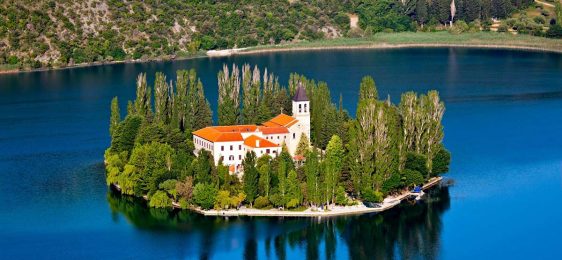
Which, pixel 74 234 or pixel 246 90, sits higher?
pixel 246 90

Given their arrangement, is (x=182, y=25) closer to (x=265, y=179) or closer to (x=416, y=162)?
(x=416, y=162)

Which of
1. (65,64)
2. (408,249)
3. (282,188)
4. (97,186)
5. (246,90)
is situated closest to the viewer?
(408,249)

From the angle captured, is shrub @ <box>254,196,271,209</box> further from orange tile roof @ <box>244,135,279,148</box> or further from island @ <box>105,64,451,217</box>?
orange tile roof @ <box>244,135,279,148</box>

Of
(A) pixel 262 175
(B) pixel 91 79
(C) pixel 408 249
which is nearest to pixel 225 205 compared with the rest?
(A) pixel 262 175

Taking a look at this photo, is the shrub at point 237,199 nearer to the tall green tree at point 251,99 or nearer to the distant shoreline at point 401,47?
the tall green tree at point 251,99

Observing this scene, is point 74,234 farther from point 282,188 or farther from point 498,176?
point 498,176

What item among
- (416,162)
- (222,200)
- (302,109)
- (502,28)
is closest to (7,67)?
(302,109)
